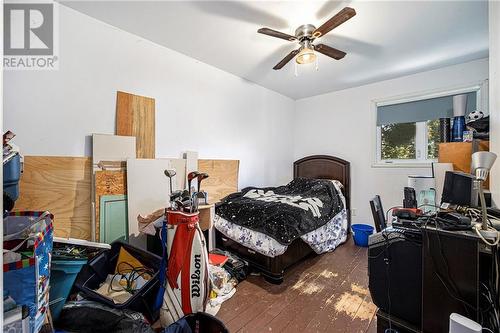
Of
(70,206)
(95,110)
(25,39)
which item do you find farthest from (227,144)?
(25,39)

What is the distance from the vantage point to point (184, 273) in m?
1.57

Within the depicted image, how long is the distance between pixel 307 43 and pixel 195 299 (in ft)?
7.80

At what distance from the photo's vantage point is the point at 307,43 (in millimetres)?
2129

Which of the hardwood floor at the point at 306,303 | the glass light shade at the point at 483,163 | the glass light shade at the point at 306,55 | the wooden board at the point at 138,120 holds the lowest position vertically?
the hardwood floor at the point at 306,303

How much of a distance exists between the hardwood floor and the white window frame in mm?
1716

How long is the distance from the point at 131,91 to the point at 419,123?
12.5ft

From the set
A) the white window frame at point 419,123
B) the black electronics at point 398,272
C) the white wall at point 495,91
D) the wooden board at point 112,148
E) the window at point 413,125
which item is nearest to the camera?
the black electronics at point 398,272

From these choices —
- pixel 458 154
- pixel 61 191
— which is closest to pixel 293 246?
pixel 458 154

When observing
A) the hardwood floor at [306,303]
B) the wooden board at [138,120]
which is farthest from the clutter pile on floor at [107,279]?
the wooden board at [138,120]

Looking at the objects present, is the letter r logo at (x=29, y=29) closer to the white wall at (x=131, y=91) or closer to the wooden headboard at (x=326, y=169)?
the white wall at (x=131, y=91)

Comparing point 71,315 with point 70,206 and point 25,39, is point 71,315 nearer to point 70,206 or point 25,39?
point 70,206

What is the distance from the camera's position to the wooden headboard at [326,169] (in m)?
3.76

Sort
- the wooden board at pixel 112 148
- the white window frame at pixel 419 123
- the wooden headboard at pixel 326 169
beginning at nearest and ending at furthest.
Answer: the wooden board at pixel 112 148, the white window frame at pixel 419 123, the wooden headboard at pixel 326 169

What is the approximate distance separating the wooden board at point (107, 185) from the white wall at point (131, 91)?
0.26m
